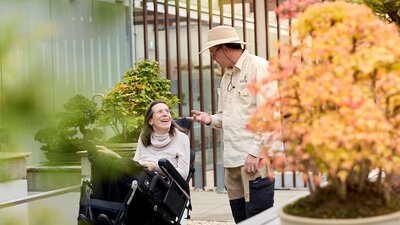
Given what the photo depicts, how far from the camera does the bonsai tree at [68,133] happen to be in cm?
56

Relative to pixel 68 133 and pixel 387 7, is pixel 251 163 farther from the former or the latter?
pixel 68 133

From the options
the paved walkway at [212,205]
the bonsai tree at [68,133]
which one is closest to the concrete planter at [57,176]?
the bonsai tree at [68,133]

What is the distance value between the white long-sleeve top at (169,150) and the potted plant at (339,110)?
2768mm

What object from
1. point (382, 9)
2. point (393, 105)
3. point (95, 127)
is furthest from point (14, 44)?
point (382, 9)

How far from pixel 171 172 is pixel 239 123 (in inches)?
30.7

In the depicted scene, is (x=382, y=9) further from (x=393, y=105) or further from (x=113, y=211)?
(x=393, y=105)

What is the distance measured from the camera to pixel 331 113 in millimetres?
A: 1651

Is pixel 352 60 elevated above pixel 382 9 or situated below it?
below

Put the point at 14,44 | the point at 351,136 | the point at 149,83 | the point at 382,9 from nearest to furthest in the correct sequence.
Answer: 1. the point at 14,44
2. the point at 351,136
3. the point at 382,9
4. the point at 149,83

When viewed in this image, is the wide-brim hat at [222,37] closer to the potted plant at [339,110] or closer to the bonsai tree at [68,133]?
the potted plant at [339,110]

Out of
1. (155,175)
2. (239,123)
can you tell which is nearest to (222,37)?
(239,123)

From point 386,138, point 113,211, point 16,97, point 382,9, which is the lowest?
point 113,211

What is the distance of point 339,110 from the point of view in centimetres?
165

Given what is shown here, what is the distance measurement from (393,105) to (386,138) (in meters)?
0.25
